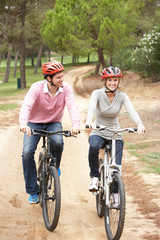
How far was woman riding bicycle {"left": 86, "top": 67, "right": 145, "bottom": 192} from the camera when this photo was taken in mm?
5129

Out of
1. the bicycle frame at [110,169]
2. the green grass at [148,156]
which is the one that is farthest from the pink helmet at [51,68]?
the green grass at [148,156]

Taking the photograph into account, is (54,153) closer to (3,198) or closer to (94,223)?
(94,223)

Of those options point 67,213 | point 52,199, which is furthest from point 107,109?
point 67,213

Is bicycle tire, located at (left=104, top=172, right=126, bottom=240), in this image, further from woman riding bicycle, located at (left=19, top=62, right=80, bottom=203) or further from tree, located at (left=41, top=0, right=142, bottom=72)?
tree, located at (left=41, top=0, right=142, bottom=72)

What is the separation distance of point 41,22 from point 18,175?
2612 cm

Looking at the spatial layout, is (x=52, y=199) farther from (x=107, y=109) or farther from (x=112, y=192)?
(x=107, y=109)

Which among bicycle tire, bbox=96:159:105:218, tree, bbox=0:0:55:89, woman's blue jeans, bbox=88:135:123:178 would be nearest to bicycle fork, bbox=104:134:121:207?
woman's blue jeans, bbox=88:135:123:178

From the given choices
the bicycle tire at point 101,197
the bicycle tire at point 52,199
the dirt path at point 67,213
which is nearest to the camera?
the bicycle tire at point 52,199

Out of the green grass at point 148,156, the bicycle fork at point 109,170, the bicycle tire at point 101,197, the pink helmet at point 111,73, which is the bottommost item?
the green grass at point 148,156

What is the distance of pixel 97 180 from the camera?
543 cm

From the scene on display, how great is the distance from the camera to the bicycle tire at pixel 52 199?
4727mm

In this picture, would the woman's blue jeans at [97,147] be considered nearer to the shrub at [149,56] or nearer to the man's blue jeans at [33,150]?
the man's blue jeans at [33,150]

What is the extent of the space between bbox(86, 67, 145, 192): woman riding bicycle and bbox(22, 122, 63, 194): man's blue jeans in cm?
46

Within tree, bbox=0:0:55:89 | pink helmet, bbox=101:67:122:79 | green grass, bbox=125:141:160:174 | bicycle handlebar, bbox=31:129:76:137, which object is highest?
tree, bbox=0:0:55:89
